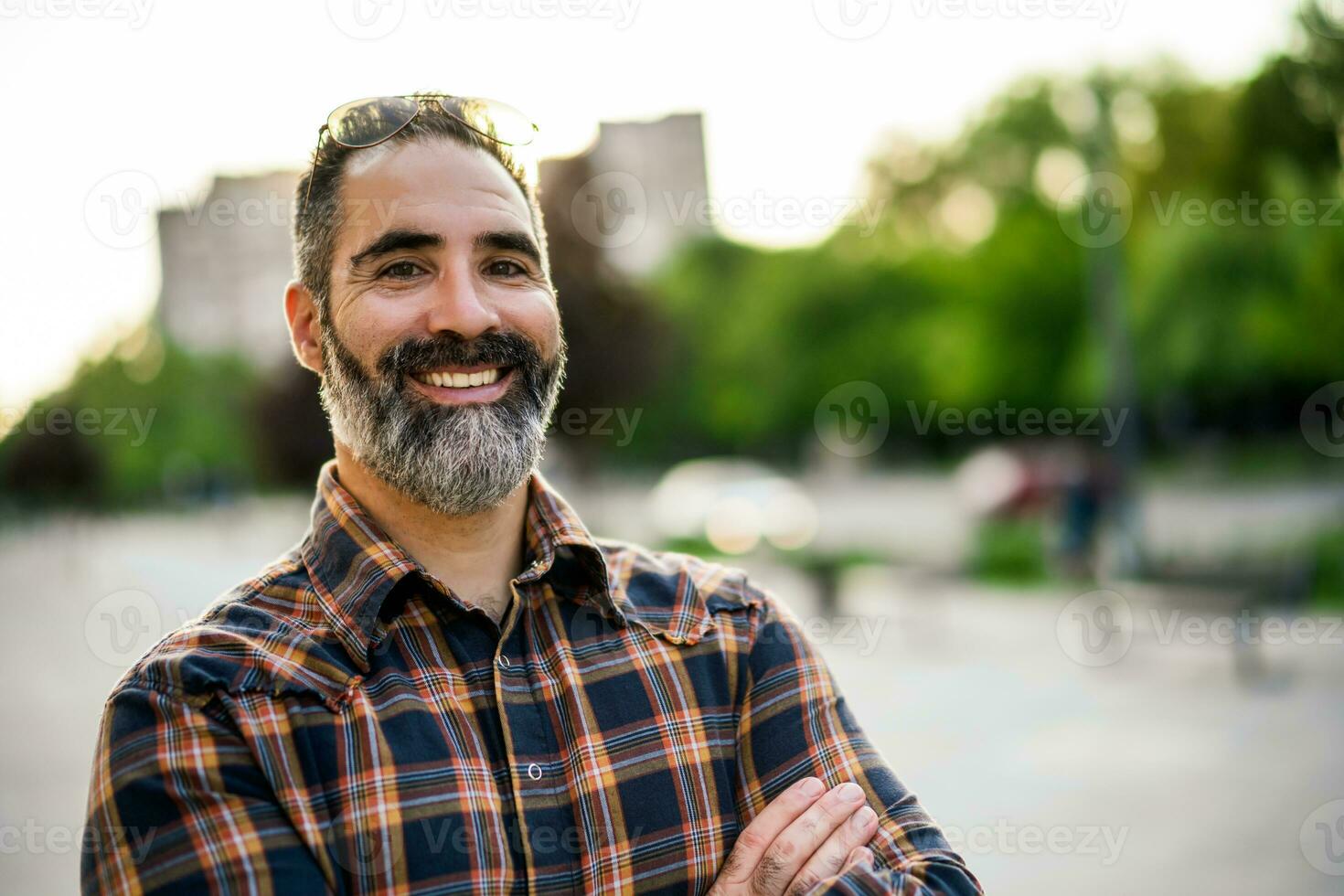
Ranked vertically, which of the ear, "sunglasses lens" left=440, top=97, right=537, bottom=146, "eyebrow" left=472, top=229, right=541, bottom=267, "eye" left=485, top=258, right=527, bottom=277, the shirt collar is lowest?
the shirt collar

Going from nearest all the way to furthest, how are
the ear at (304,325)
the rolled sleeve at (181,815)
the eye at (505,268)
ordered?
1. the rolled sleeve at (181,815)
2. the eye at (505,268)
3. the ear at (304,325)

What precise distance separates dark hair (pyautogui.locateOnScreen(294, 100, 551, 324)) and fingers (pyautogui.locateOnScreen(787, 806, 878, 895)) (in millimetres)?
1245

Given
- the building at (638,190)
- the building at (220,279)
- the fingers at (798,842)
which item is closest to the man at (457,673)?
the fingers at (798,842)

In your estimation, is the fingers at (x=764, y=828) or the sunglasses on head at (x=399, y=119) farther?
the sunglasses on head at (x=399, y=119)

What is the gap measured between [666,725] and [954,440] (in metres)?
40.9

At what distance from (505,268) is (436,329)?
22 centimetres

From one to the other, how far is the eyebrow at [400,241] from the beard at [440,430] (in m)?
0.19

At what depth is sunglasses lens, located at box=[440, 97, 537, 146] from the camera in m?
2.31

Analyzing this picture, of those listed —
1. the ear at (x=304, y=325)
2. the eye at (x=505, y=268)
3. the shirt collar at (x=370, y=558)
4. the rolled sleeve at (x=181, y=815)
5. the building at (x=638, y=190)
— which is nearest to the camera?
the rolled sleeve at (x=181, y=815)

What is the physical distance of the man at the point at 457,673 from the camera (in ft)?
5.80

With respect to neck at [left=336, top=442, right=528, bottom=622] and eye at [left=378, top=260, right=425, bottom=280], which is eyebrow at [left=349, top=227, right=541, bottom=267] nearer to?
eye at [left=378, top=260, right=425, bottom=280]

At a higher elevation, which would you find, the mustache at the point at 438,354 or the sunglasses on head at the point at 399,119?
the sunglasses on head at the point at 399,119

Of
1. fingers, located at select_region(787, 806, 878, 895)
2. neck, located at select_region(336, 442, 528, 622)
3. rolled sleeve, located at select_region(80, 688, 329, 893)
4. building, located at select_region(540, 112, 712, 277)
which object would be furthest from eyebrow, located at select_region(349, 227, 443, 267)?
building, located at select_region(540, 112, 712, 277)

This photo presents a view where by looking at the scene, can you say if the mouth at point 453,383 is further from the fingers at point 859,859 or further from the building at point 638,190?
the building at point 638,190
